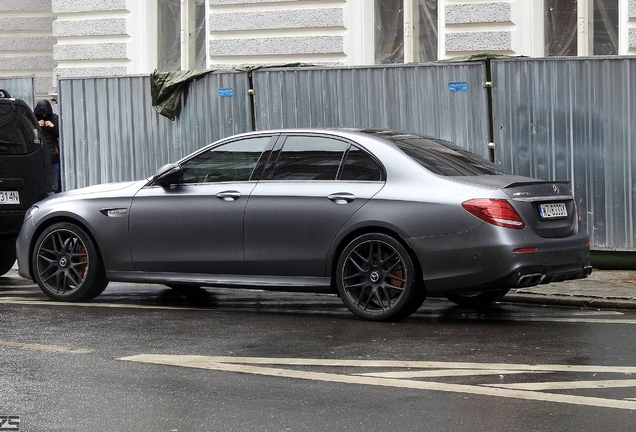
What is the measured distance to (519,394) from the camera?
6.42m

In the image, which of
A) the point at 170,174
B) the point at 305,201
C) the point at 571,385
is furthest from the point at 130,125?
the point at 571,385

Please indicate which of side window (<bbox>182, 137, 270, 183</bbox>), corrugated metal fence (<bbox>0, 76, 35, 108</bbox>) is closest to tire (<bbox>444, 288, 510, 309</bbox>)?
side window (<bbox>182, 137, 270, 183</bbox>)

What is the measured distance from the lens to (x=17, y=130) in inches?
484

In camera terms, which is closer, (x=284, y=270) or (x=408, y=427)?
(x=408, y=427)

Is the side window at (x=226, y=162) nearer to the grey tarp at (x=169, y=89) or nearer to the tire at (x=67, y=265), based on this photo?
the tire at (x=67, y=265)

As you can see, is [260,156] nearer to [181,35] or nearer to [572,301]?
[572,301]

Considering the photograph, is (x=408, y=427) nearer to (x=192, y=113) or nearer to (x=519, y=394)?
(x=519, y=394)

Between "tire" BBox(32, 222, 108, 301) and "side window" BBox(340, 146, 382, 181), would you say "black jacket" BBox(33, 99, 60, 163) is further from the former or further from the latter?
"side window" BBox(340, 146, 382, 181)

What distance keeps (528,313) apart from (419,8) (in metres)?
8.89

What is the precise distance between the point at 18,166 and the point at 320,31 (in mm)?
6776

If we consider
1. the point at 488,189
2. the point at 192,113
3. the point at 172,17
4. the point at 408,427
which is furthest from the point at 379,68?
the point at 408,427

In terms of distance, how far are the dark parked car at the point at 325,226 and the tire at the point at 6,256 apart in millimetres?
2142

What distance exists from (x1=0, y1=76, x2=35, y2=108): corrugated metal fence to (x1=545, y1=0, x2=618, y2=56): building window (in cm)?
727

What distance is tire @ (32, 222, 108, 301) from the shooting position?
34.3 ft
